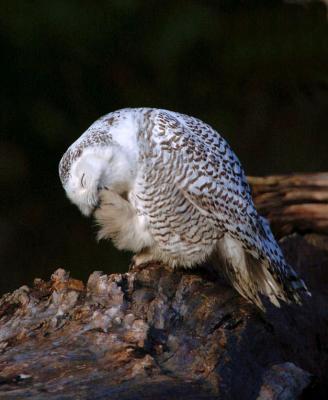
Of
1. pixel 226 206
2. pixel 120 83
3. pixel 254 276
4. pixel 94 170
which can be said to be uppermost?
pixel 120 83

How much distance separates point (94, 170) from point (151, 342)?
3.09 ft

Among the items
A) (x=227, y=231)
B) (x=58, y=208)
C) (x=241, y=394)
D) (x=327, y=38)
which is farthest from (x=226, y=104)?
(x=241, y=394)

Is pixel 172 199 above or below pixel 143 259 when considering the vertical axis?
above

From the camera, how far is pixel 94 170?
3.28 m

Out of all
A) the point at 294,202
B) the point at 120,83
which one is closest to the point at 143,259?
the point at 294,202

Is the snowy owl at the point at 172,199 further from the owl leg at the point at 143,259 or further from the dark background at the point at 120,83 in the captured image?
the dark background at the point at 120,83

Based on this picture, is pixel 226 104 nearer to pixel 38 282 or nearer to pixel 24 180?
pixel 24 180

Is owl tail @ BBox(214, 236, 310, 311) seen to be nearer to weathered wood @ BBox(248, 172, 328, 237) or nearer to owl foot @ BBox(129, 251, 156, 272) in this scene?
owl foot @ BBox(129, 251, 156, 272)

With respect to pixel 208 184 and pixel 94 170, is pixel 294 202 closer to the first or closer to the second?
pixel 208 184

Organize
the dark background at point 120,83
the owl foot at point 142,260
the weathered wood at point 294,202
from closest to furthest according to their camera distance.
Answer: the owl foot at point 142,260 < the weathered wood at point 294,202 < the dark background at point 120,83

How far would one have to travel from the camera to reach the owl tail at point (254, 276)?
336cm

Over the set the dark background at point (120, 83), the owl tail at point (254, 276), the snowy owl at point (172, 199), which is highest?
the dark background at point (120, 83)

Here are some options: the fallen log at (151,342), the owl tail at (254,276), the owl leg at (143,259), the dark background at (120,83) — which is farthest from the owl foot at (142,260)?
the dark background at (120,83)

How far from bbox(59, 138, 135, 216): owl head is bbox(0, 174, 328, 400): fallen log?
38 cm
